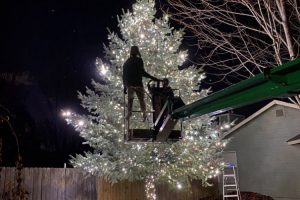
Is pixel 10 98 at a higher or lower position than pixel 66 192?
higher

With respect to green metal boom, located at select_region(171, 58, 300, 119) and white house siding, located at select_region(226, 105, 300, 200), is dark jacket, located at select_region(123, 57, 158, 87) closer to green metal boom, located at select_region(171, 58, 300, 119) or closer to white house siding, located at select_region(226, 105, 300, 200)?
green metal boom, located at select_region(171, 58, 300, 119)

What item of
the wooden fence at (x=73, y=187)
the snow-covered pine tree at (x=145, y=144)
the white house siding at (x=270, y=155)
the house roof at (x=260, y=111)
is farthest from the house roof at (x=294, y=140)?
the wooden fence at (x=73, y=187)

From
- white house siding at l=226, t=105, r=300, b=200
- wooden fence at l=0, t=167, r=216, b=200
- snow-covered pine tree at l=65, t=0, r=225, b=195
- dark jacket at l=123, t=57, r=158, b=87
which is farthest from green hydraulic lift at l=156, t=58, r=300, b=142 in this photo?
white house siding at l=226, t=105, r=300, b=200

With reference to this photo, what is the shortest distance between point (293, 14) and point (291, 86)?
7.82 m

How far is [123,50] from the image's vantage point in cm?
1290

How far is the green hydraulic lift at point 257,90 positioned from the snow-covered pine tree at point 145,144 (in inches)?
288

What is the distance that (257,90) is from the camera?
3.43 metres

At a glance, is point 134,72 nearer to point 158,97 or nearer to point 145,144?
point 158,97

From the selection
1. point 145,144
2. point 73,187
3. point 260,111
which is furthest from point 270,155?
point 73,187

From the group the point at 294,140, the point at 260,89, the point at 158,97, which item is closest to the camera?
the point at 260,89

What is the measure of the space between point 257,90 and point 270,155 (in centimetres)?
1378

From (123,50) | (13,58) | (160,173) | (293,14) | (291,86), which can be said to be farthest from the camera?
(13,58)

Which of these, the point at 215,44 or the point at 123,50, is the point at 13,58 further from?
the point at 215,44

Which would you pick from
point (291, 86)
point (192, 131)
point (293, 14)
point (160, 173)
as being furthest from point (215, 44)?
point (291, 86)
